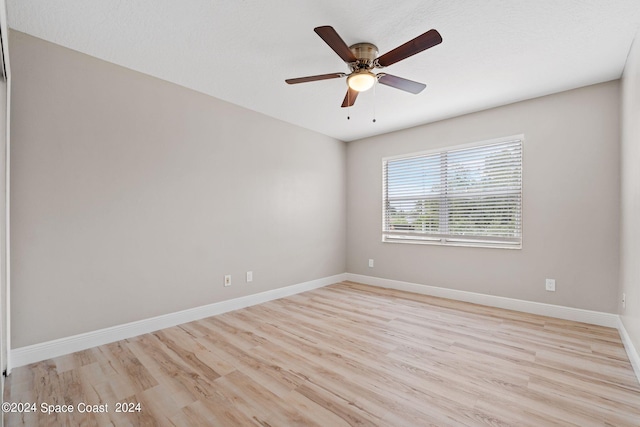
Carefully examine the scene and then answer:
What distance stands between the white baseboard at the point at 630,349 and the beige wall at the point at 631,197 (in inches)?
2.2

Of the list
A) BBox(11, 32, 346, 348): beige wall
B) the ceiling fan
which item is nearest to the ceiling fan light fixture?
the ceiling fan

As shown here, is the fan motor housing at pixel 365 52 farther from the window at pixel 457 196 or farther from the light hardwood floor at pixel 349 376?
the light hardwood floor at pixel 349 376

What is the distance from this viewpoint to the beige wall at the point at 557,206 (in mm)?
2883

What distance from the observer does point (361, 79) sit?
2.31 metres

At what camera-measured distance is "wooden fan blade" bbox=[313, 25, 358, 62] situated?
5.67 feet

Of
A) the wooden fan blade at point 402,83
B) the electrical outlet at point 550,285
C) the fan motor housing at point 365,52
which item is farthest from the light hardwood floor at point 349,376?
the fan motor housing at point 365,52

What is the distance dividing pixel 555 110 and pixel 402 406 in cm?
345

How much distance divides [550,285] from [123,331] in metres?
4.38

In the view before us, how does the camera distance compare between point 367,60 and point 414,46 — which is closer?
point 414,46

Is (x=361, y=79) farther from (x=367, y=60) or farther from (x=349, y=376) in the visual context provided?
(x=349, y=376)

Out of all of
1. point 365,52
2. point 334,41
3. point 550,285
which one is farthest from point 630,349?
point 334,41

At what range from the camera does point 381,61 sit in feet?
7.00

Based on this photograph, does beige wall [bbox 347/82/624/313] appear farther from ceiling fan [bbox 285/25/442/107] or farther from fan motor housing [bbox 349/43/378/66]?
fan motor housing [bbox 349/43/378/66]

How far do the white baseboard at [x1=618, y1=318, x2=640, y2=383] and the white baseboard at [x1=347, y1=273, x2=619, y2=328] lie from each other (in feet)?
0.59
